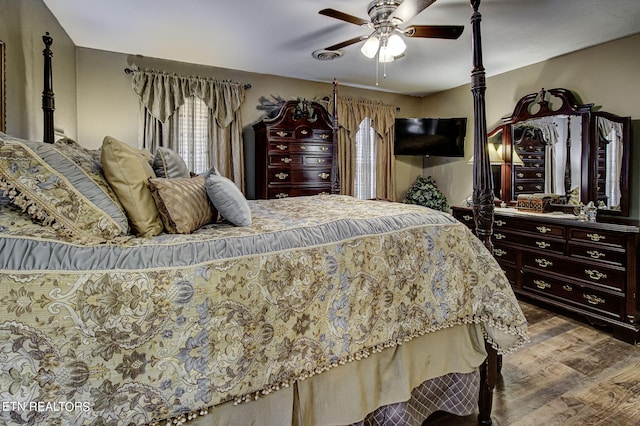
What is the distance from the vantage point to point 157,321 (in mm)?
968

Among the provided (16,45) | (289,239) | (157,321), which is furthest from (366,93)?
(157,321)

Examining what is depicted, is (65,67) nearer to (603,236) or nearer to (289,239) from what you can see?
(289,239)

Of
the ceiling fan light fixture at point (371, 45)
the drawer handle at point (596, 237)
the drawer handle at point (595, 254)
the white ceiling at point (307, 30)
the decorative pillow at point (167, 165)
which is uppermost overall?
the white ceiling at point (307, 30)

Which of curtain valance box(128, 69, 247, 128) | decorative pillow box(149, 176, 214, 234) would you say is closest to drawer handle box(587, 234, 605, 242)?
decorative pillow box(149, 176, 214, 234)

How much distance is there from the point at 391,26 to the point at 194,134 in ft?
8.66

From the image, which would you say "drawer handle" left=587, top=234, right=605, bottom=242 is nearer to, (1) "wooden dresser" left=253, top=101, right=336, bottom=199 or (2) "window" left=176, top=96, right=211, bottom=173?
(1) "wooden dresser" left=253, top=101, right=336, bottom=199

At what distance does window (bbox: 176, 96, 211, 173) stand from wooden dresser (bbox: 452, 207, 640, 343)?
351 cm

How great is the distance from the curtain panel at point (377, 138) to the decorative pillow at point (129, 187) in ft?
12.1

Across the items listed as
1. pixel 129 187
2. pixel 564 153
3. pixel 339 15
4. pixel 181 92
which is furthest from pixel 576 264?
pixel 181 92

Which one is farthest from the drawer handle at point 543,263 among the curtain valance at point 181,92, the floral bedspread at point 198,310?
the curtain valance at point 181,92

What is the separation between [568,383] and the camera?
201cm

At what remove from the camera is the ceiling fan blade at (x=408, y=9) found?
2061 mm

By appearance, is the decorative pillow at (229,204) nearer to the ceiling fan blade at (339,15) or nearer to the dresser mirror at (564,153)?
the ceiling fan blade at (339,15)

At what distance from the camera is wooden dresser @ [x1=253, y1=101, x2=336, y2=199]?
3.94m
